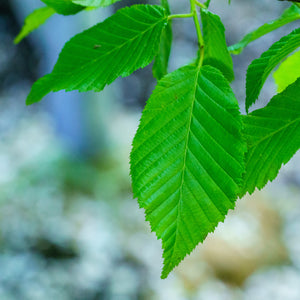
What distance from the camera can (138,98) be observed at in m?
5.75

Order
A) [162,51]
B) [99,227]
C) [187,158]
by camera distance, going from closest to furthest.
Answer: [187,158] < [162,51] < [99,227]

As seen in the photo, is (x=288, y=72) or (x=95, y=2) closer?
(x=95, y=2)

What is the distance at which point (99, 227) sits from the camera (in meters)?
3.31

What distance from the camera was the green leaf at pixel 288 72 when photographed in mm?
509

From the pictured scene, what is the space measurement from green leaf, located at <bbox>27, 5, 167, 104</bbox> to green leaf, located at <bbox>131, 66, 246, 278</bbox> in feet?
0.16

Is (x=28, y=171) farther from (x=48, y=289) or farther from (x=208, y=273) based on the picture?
(x=208, y=273)

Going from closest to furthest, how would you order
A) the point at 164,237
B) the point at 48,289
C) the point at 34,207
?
the point at 164,237
the point at 48,289
the point at 34,207

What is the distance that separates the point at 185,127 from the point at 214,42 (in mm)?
118

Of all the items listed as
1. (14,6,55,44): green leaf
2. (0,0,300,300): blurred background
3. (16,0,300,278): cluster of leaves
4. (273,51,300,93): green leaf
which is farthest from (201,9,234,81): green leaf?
(0,0,300,300): blurred background

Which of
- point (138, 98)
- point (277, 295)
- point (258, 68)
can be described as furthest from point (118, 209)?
point (258, 68)

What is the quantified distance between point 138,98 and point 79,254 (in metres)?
3.14

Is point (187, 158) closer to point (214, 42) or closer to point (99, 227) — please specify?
point (214, 42)

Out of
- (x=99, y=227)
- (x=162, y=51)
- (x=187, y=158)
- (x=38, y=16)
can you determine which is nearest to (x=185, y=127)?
(x=187, y=158)

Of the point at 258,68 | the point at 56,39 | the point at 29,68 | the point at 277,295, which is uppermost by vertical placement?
the point at 258,68
